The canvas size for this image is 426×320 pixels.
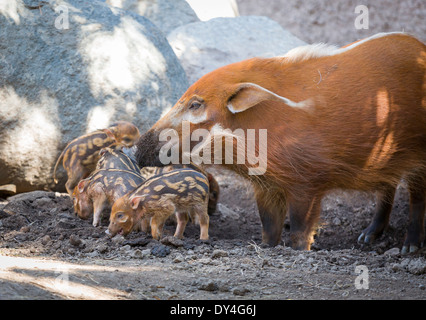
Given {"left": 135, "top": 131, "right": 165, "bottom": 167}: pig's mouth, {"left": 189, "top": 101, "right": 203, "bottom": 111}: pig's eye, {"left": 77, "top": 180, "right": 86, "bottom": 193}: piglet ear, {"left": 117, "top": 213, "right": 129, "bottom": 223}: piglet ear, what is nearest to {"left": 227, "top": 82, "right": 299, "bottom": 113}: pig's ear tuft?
{"left": 189, "top": 101, "right": 203, "bottom": 111}: pig's eye

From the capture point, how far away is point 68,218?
5.18 meters

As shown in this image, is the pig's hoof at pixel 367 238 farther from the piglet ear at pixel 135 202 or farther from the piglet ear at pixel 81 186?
the piglet ear at pixel 81 186

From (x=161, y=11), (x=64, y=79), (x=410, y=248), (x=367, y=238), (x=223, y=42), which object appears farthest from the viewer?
(x=161, y=11)

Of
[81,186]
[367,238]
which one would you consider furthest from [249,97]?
[367,238]

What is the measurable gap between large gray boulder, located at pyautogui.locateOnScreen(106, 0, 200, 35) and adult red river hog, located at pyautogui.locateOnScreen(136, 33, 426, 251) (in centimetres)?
634

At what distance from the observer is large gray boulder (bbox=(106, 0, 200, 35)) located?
10.5 m

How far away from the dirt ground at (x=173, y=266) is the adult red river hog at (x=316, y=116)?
424 millimetres

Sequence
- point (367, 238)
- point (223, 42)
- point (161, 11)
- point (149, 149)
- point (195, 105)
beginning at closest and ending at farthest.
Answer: point (195, 105) → point (149, 149) → point (367, 238) → point (223, 42) → point (161, 11)

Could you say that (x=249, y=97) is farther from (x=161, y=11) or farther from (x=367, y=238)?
(x=161, y=11)

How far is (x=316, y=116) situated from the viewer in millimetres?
4289

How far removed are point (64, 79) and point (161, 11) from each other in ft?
15.2

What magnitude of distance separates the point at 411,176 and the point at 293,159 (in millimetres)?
1306

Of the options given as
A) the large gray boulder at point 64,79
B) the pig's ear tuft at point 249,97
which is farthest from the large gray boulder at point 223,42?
the pig's ear tuft at point 249,97
